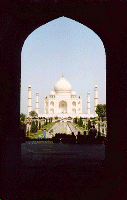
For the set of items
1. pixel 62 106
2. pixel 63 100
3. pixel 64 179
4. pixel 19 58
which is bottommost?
pixel 64 179

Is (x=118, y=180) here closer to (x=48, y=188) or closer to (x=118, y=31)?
(x=48, y=188)

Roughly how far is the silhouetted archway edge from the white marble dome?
4278cm

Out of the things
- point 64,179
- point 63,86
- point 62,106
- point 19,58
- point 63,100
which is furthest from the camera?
point 62,106

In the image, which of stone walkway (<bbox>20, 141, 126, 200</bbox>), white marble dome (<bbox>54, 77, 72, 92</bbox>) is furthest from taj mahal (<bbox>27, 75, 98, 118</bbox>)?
stone walkway (<bbox>20, 141, 126, 200</bbox>)

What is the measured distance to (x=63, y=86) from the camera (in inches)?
1871

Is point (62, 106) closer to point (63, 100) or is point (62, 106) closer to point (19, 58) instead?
point (63, 100)

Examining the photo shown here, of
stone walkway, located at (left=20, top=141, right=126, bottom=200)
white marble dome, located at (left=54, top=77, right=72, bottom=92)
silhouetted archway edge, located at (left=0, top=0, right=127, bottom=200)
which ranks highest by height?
white marble dome, located at (left=54, top=77, right=72, bottom=92)

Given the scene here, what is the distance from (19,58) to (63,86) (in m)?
43.3

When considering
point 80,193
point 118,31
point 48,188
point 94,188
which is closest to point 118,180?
point 94,188

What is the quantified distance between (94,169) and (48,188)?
130 centimetres

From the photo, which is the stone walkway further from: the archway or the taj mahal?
the archway

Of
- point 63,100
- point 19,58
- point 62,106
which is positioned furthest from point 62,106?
point 19,58

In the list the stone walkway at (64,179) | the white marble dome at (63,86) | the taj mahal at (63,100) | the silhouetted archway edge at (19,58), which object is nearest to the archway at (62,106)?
the taj mahal at (63,100)

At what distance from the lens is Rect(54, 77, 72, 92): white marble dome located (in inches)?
1871
